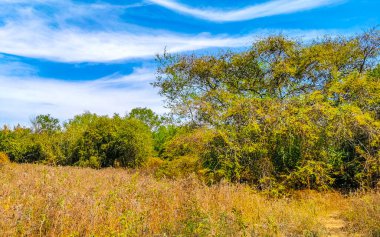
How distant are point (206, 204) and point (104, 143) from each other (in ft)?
72.6

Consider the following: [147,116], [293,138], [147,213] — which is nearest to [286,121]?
[293,138]

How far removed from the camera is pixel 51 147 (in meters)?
33.0

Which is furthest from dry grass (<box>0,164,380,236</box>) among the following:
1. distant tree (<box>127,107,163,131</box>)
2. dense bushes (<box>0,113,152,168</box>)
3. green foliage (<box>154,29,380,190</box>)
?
distant tree (<box>127,107,163,131</box>)

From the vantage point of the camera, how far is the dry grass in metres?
5.85

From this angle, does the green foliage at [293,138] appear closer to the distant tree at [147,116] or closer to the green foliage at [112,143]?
the green foliage at [112,143]

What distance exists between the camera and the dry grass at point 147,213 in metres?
5.85

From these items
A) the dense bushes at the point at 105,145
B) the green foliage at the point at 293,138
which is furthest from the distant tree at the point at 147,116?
the green foliage at the point at 293,138

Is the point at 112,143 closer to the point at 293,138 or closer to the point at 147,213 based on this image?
the point at 293,138

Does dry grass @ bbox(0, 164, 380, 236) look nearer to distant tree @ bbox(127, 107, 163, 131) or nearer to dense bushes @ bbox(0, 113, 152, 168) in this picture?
dense bushes @ bbox(0, 113, 152, 168)

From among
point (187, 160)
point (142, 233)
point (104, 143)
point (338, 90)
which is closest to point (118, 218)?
point (142, 233)

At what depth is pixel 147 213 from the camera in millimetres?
7340

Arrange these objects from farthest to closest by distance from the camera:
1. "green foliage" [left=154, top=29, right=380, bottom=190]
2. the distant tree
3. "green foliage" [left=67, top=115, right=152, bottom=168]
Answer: the distant tree → "green foliage" [left=67, top=115, right=152, bottom=168] → "green foliage" [left=154, top=29, right=380, bottom=190]

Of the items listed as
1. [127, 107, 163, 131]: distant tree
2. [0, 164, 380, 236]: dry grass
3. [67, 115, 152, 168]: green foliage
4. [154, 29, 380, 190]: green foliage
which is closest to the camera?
[0, 164, 380, 236]: dry grass

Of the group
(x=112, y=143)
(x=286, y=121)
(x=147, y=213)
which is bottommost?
(x=147, y=213)
